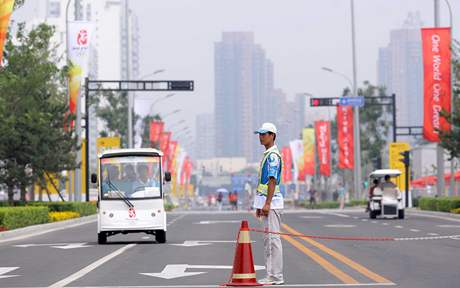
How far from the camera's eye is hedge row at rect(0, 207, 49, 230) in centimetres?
3920

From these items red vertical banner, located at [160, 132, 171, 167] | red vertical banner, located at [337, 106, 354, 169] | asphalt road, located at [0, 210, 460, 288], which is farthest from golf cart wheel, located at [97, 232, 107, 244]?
red vertical banner, located at [160, 132, 171, 167]

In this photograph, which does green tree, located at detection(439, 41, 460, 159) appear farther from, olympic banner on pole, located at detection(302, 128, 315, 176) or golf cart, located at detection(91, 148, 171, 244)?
olympic banner on pole, located at detection(302, 128, 315, 176)

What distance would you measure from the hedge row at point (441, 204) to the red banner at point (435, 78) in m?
2.96

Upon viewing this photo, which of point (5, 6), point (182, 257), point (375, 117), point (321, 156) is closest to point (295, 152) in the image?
point (375, 117)

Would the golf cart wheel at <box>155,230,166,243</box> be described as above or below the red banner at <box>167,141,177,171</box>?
below

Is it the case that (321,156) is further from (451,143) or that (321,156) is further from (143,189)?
(143,189)

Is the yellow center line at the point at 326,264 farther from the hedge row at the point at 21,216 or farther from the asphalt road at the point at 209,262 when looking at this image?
the hedge row at the point at 21,216

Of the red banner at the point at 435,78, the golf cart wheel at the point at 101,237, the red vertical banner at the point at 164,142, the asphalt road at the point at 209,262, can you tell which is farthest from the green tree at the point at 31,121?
the red vertical banner at the point at 164,142

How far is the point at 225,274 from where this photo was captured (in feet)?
61.7

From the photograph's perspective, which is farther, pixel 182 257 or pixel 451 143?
pixel 451 143

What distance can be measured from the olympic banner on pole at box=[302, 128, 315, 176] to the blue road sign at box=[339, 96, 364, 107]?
1985 cm

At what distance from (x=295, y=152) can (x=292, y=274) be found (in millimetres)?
99534

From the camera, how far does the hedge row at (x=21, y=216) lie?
39197mm

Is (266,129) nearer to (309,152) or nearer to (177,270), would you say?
(177,270)
